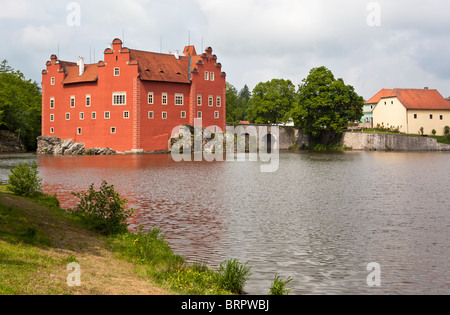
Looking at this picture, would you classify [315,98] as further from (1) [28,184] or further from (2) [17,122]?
(1) [28,184]

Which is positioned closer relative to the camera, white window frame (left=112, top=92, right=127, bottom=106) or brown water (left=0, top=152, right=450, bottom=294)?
brown water (left=0, top=152, right=450, bottom=294)

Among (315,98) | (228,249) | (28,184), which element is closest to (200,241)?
(228,249)

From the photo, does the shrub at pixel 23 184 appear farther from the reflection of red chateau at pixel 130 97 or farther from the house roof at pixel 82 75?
the house roof at pixel 82 75

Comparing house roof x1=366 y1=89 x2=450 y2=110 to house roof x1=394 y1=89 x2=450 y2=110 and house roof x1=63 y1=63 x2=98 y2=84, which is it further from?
house roof x1=63 y1=63 x2=98 y2=84

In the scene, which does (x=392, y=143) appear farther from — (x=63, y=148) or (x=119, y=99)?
(x=63, y=148)

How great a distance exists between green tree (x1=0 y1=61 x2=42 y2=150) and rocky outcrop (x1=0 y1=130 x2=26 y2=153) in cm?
118

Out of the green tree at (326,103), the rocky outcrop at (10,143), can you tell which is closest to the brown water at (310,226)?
the green tree at (326,103)

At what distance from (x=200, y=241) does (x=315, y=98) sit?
75293 millimetres

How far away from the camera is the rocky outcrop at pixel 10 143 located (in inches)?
3223

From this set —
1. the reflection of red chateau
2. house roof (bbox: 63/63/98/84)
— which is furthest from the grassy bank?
house roof (bbox: 63/63/98/84)

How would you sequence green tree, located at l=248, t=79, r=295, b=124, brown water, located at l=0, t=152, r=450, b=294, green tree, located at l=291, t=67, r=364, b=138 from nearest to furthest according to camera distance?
brown water, located at l=0, t=152, r=450, b=294 < green tree, located at l=291, t=67, r=364, b=138 < green tree, located at l=248, t=79, r=295, b=124

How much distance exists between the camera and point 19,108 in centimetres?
8644

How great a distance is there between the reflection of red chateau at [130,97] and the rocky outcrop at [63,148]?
1.28m

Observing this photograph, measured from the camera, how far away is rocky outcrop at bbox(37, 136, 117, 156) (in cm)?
7181
